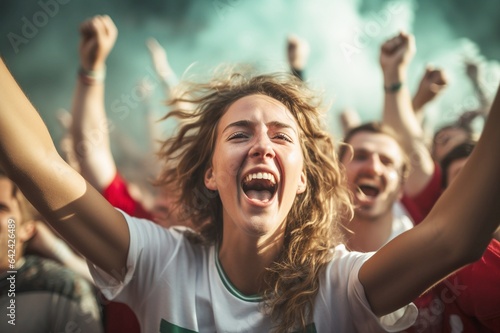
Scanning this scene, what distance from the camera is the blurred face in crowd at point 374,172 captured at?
2.23 meters

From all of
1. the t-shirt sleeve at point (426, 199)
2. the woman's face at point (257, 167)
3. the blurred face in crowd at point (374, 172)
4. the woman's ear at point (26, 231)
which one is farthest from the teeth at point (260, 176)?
the t-shirt sleeve at point (426, 199)

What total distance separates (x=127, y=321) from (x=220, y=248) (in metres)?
0.59

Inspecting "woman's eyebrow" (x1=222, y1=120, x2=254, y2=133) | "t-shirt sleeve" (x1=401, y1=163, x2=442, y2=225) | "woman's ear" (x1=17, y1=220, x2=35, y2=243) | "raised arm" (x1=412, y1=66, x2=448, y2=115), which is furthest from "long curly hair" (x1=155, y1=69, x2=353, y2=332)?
"raised arm" (x1=412, y1=66, x2=448, y2=115)

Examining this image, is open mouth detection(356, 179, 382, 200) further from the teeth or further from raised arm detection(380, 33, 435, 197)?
the teeth

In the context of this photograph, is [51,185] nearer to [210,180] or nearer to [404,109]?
[210,180]

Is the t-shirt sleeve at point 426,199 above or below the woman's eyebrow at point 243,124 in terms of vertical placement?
below

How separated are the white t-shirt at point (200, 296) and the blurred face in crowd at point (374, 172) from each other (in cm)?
70

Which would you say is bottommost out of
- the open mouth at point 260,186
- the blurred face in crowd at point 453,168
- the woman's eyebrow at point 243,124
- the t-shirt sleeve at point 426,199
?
the t-shirt sleeve at point 426,199

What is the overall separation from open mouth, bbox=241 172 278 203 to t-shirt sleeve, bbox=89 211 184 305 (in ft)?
1.02

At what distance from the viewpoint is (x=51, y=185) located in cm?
123

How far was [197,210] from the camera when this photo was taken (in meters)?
1.82

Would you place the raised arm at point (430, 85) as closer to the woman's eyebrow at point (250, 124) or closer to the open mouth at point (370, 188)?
the open mouth at point (370, 188)

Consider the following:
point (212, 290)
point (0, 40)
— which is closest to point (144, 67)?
point (0, 40)

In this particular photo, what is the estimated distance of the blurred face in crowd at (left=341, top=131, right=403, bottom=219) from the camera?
7.32ft
